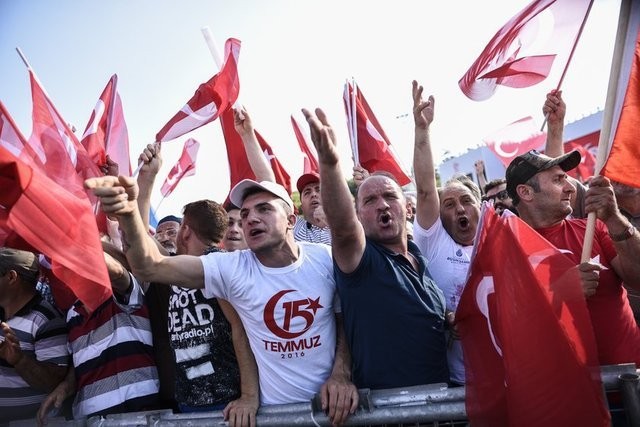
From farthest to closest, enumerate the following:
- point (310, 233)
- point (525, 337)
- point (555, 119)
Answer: point (310, 233)
point (555, 119)
point (525, 337)

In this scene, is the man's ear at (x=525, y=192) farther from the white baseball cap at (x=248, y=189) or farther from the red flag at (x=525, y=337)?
the white baseball cap at (x=248, y=189)

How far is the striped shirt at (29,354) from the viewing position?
298 cm

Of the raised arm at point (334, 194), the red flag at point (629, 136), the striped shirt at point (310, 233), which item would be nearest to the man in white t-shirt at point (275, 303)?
the raised arm at point (334, 194)

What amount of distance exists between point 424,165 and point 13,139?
271 cm

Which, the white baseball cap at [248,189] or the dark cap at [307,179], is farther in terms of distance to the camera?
the dark cap at [307,179]

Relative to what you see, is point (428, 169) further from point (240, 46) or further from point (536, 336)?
point (240, 46)

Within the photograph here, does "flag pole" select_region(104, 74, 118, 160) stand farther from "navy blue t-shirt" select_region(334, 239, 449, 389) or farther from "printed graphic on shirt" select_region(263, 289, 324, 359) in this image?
"navy blue t-shirt" select_region(334, 239, 449, 389)

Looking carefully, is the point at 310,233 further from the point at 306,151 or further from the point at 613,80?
the point at 613,80

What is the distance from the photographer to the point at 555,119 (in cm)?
416

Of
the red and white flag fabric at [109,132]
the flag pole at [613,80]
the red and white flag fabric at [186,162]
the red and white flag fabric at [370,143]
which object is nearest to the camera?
the flag pole at [613,80]

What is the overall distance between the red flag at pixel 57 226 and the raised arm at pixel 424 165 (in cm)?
211

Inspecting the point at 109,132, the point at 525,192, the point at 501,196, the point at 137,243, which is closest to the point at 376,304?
the point at 137,243

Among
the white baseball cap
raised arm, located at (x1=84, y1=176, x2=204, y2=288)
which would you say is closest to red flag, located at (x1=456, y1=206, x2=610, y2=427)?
the white baseball cap

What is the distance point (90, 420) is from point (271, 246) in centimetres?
133
